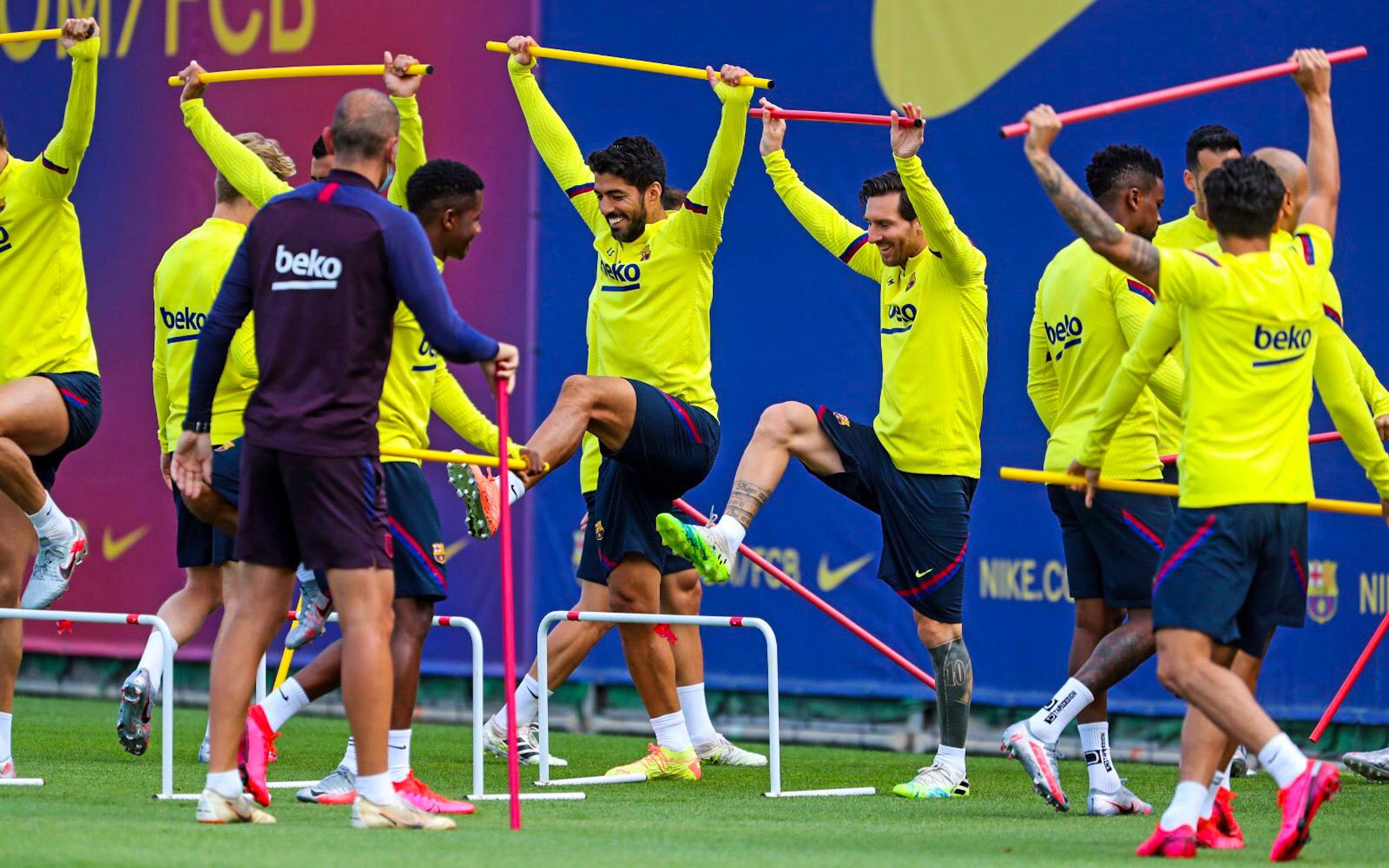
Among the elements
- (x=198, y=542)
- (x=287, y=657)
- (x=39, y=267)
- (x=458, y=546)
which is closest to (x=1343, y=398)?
(x=287, y=657)

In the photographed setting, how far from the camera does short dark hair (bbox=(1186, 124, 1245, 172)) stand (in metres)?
7.04

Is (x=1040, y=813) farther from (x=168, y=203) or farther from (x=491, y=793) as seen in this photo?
(x=168, y=203)

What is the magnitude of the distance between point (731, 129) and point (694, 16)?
106 inches

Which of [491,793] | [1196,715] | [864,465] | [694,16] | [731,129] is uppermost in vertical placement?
[694,16]

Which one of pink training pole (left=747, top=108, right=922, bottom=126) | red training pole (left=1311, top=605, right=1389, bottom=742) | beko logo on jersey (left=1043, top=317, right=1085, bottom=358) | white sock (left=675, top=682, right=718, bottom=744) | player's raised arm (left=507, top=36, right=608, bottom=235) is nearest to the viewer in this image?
beko logo on jersey (left=1043, top=317, right=1085, bottom=358)

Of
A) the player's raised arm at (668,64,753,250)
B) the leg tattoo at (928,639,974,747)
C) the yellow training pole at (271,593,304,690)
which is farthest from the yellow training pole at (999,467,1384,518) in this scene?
the yellow training pole at (271,593,304,690)

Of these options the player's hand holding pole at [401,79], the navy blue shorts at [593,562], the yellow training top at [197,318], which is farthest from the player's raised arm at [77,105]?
the navy blue shorts at [593,562]

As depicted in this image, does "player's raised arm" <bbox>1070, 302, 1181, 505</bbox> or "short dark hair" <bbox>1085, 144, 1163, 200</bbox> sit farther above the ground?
"short dark hair" <bbox>1085, 144, 1163, 200</bbox>

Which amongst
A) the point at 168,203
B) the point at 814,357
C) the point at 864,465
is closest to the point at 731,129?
the point at 864,465

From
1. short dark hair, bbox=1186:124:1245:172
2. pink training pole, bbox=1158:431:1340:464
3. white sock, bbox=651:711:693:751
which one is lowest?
white sock, bbox=651:711:693:751

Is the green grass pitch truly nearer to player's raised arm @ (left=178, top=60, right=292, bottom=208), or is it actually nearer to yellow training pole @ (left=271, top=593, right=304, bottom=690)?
yellow training pole @ (left=271, top=593, right=304, bottom=690)

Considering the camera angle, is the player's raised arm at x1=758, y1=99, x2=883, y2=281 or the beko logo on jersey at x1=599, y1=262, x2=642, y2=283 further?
the player's raised arm at x1=758, y1=99, x2=883, y2=281

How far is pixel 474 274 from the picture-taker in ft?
34.1

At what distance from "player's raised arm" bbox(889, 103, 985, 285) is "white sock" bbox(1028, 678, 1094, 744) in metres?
1.64
